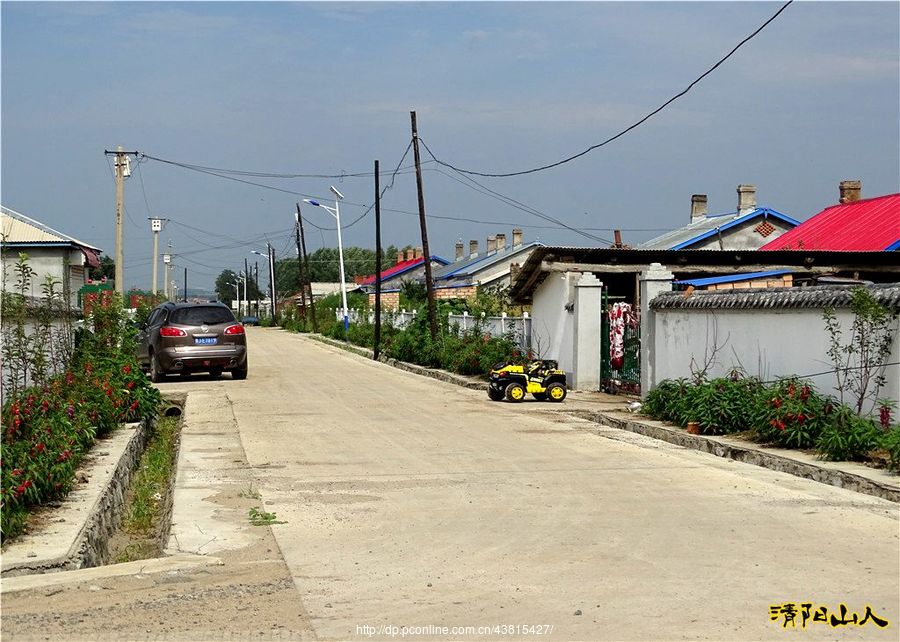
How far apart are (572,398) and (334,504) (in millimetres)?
11337

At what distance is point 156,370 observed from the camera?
2442 centimetres

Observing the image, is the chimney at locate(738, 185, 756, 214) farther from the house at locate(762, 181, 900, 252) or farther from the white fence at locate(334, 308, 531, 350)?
the white fence at locate(334, 308, 531, 350)

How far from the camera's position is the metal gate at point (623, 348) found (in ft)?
67.6

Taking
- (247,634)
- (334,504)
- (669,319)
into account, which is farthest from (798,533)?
(669,319)

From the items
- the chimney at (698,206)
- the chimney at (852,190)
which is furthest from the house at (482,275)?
the chimney at (852,190)

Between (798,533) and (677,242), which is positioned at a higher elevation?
(677,242)

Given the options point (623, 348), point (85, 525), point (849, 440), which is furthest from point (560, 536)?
point (623, 348)

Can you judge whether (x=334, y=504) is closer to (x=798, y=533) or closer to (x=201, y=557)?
(x=201, y=557)

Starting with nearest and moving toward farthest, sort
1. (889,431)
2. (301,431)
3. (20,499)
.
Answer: (20,499) < (889,431) < (301,431)

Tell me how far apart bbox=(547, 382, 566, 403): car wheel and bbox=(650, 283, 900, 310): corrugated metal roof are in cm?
230

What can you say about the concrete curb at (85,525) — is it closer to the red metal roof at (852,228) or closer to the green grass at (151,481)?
the green grass at (151,481)

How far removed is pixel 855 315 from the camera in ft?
42.0

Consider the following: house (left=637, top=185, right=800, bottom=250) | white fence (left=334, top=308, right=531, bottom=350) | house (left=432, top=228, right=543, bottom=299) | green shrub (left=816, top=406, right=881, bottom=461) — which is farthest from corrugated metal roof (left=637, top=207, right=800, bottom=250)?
green shrub (left=816, top=406, right=881, bottom=461)

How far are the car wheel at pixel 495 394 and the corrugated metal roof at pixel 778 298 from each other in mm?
3253
